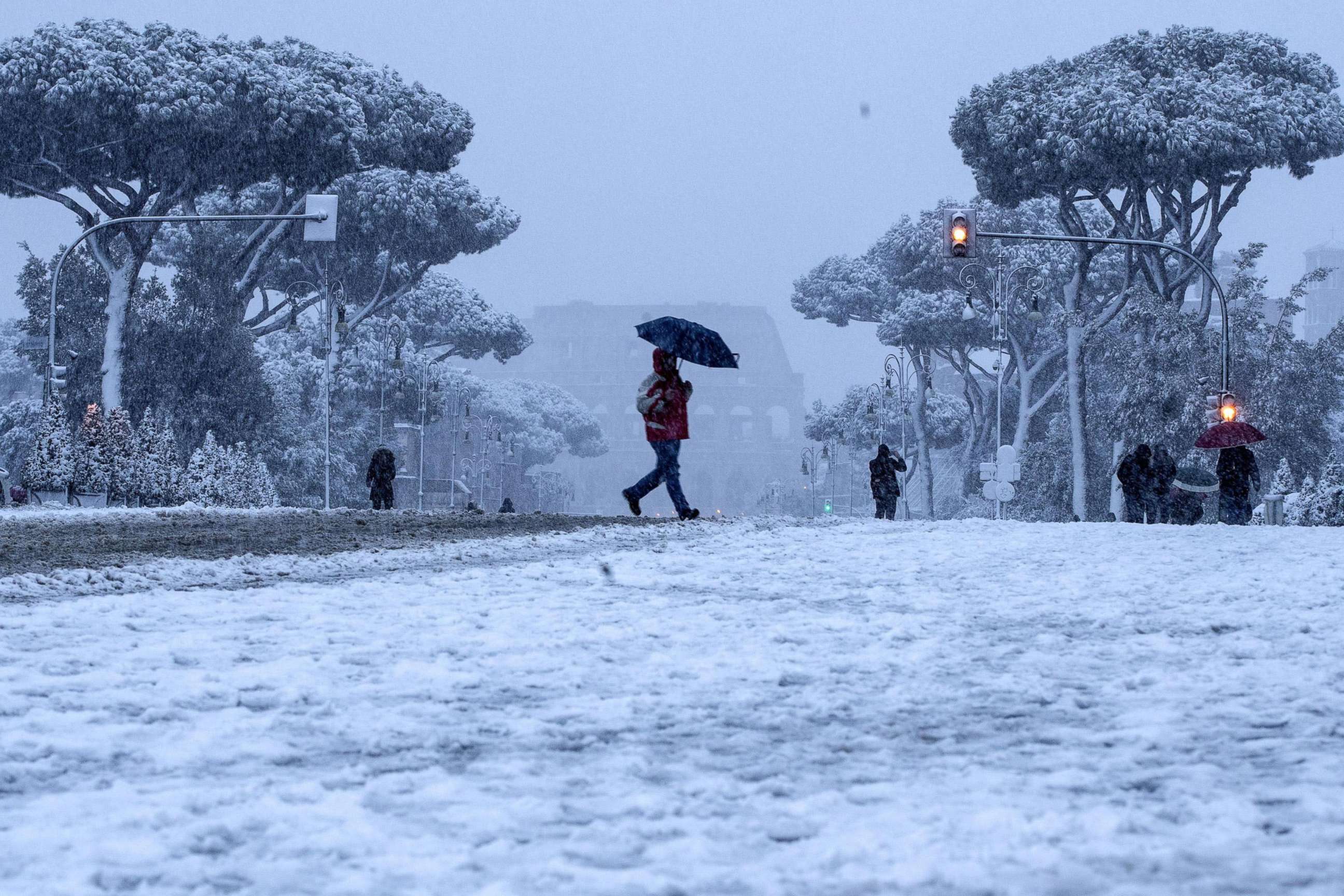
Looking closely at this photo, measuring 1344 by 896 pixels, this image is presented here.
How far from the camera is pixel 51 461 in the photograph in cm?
2516

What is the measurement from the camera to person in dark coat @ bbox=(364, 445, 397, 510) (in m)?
23.1

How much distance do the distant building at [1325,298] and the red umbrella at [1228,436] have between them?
136m

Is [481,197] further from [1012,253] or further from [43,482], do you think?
[43,482]

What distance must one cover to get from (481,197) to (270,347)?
14.5 meters

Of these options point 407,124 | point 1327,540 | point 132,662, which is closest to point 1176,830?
point 132,662

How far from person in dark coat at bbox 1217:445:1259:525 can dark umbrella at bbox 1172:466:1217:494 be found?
4.05 feet

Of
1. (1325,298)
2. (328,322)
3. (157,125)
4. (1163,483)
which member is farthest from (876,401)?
(1325,298)

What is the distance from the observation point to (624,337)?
479 ft

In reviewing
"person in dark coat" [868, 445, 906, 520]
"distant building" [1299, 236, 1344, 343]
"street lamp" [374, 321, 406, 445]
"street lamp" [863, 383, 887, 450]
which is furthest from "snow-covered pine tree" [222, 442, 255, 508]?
"distant building" [1299, 236, 1344, 343]

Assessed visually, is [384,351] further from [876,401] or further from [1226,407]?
[1226,407]

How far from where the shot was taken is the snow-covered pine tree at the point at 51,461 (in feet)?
82.1

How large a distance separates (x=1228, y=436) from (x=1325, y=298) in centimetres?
14353

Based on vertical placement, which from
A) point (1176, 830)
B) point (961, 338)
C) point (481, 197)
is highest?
point (481, 197)

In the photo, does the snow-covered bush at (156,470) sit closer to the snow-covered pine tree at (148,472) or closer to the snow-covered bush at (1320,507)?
the snow-covered pine tree at (148,472)
